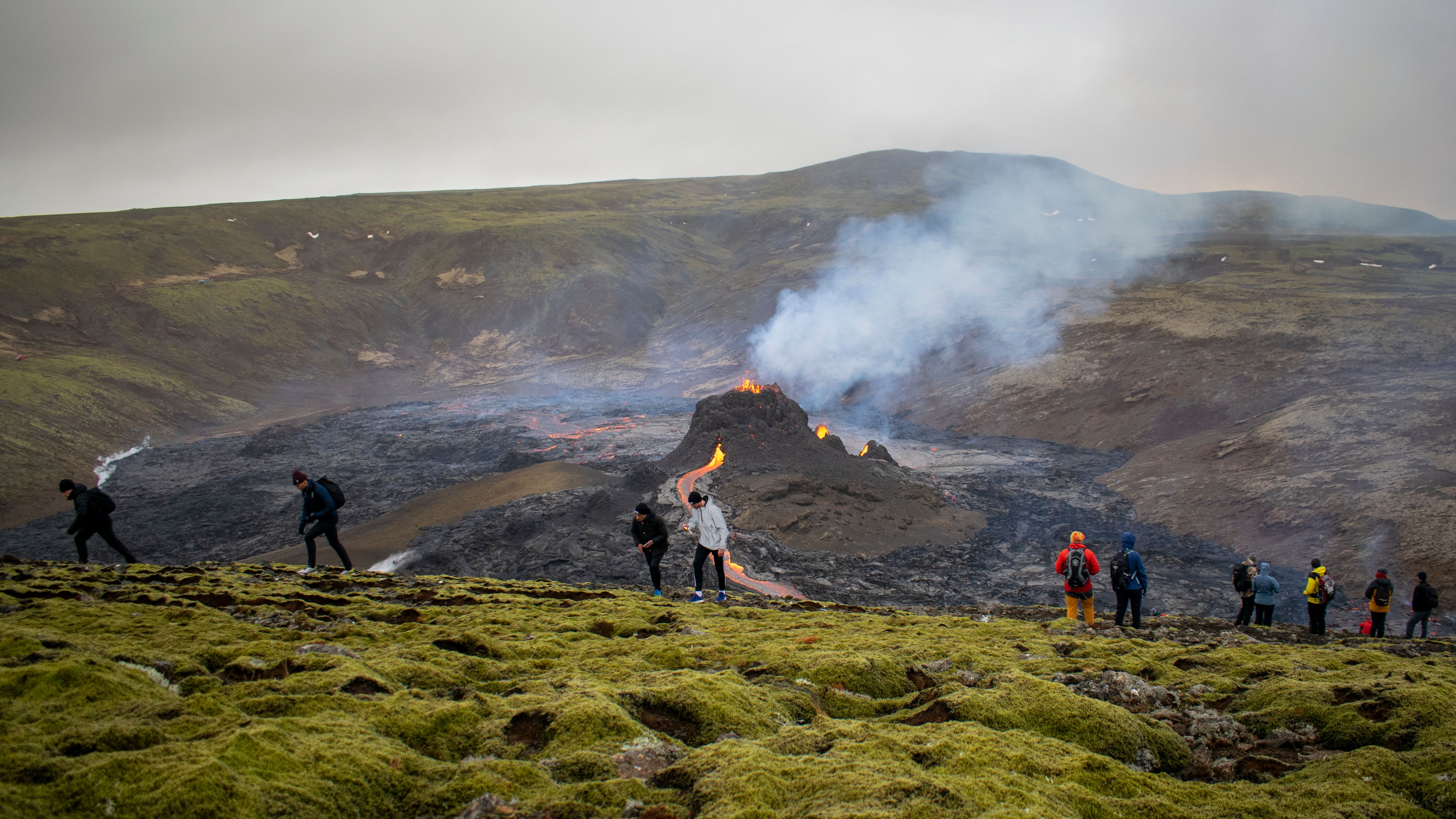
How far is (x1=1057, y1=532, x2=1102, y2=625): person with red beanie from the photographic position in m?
13.6

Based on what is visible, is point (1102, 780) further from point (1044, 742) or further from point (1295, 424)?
point (1295, 424)

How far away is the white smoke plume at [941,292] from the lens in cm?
6369

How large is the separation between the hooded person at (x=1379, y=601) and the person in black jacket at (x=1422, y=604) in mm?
1098

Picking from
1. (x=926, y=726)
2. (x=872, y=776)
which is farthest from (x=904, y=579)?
(x=872, y=776)

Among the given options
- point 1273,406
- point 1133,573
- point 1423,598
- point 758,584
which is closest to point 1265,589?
point 1133,573

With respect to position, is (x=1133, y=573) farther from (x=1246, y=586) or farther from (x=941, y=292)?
(x=941, y=292)

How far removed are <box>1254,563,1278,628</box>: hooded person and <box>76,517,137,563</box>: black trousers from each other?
71.6 ft

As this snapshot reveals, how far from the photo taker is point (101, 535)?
48.7 feet

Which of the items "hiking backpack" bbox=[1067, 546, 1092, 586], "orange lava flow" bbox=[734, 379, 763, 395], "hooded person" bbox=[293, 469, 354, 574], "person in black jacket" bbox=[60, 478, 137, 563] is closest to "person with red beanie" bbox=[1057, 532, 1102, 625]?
"hiking backpack" bbox=[1067, 546, 1092, 586]

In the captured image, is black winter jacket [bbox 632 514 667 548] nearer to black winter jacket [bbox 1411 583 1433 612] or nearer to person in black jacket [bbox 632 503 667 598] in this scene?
person in black jacket [bbox 632 503 667 598]

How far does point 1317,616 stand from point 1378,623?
1.90m

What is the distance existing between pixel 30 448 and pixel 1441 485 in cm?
6091

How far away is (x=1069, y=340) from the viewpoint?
5784cm

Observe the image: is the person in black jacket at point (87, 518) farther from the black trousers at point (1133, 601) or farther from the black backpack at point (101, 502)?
the black trousers at point (1133, 601)
